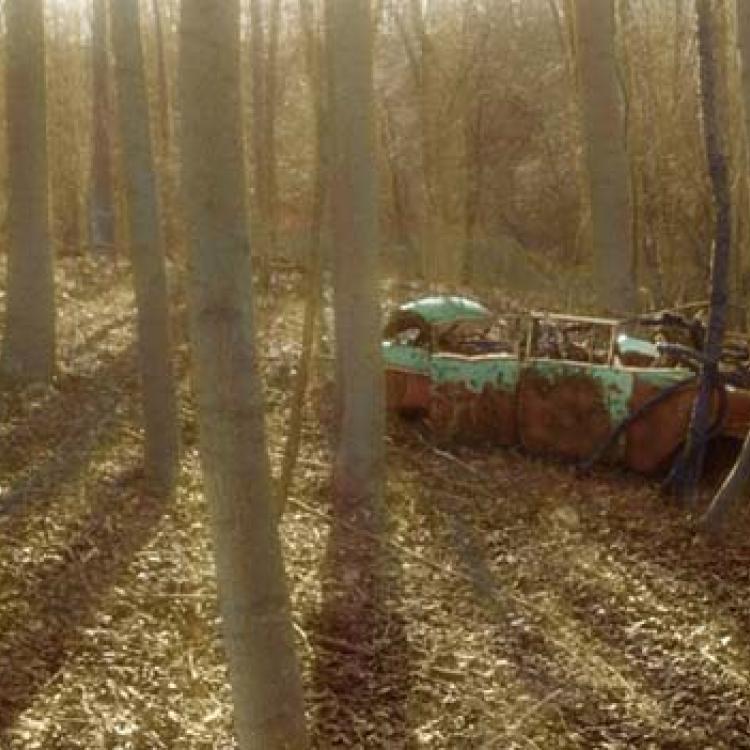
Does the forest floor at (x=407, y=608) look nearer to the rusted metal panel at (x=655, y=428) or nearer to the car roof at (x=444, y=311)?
the rusted metal panel at (x=655, y=428)

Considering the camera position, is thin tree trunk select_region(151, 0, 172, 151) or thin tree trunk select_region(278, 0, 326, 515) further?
thin tree trunk select_region(151, 0, 172, 151)

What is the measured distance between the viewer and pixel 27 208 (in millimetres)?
11289

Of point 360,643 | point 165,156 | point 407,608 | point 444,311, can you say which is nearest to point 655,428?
point 444,311

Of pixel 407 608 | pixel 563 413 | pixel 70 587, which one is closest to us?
pixel 70 587

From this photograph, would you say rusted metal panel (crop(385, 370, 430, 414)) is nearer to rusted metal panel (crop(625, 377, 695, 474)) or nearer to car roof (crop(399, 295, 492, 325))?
car roof (crop(399, 295, 492, 325))

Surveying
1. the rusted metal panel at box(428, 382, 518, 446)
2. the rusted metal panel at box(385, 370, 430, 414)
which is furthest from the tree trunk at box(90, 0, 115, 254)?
the rusted metal panel at box(428, 382, 518, 446)

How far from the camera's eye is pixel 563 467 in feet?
34.0

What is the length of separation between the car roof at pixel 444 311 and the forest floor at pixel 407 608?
53.0 inches

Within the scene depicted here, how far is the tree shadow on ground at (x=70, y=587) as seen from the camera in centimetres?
589

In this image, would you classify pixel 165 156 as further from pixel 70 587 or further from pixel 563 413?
pixel 70 587

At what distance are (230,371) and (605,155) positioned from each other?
→ 1136cm

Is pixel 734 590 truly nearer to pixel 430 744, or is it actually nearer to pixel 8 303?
pixel 430 744

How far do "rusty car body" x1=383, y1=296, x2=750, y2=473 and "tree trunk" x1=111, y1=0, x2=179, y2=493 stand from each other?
280 cm

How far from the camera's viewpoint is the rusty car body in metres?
9.70
